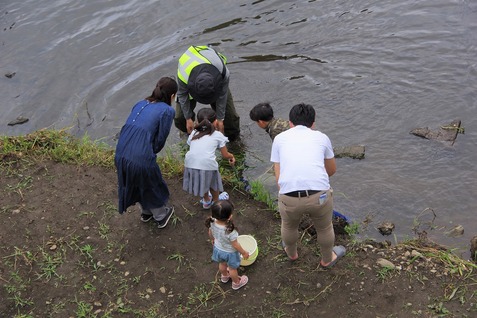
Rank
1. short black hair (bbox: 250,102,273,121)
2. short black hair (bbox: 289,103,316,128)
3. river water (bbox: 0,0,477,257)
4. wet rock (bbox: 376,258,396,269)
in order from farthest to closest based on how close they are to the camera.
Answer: river water (bbox: 0,0,477,257)
short black hair (bbox: 250,102,273,121)
wet rock (bbox: 376,258,396,269)
short black hair (bbox: 289,103,316,128)

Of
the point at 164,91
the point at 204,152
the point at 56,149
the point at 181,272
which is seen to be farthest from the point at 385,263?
the point at 56,149

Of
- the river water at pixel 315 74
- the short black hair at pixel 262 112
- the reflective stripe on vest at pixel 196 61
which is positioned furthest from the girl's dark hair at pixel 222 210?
the river water at pixel 315 74

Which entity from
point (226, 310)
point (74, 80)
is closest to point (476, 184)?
point (226, 310)

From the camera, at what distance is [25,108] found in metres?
9.39

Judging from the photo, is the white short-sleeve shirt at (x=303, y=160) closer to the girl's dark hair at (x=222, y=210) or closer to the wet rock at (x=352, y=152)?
the girl's dark hair at (x=222, y=210)

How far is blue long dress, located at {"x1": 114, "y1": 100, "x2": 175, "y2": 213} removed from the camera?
16.6ft

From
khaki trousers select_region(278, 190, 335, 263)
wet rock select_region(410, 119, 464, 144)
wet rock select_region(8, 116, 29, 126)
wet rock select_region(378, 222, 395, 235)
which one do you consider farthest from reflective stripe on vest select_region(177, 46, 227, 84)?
wet rock select_region(8, 116, 29, 126)

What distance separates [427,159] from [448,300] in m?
3.01

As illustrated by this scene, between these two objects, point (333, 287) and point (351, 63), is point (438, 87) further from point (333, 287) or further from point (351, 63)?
point (333, 287)

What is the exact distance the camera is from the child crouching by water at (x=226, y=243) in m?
4.40

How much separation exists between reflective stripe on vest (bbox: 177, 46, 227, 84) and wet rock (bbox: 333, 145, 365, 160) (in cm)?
237

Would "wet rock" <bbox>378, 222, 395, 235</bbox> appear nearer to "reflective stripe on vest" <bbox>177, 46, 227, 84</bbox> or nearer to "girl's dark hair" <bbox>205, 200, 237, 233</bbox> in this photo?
"girl's dark hair" <bbox>205, 200, 237, 233</bbox>

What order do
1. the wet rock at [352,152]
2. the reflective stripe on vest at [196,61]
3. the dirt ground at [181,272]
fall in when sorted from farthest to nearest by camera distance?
the wet rock at [352,152] < the reflective stripe on vest at [196,61] < the dirt ground at [181,272]

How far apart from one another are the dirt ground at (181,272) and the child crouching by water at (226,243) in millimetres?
153
